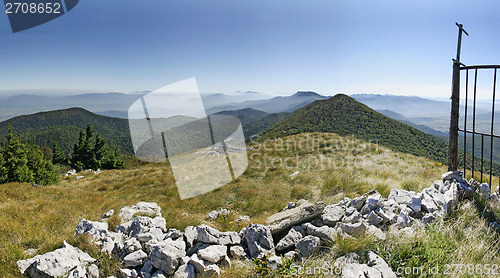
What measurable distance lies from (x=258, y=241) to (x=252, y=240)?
13cm

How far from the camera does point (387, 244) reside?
4.04 metres

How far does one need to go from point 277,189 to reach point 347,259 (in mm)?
7161

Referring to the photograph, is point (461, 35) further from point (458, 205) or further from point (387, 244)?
point (387, 244)

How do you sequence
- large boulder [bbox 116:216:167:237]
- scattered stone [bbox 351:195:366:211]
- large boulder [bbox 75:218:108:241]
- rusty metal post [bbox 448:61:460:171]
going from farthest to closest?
1. rusty metal post [bbox 448:61:460:171]
2. scattered stone [bbox 351:195:366:211]
3. large boulder [bbox 116:216:167:237]
4. large boulder [bbox 75:218:108:241]

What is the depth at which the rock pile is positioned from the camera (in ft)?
12.1

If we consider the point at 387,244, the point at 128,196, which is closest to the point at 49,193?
the point at 128,196

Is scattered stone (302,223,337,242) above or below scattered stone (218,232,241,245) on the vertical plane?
above

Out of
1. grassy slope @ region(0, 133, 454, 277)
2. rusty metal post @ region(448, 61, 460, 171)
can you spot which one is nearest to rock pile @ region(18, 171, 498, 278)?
grassy slope @ region(0, 133, 454, 277)

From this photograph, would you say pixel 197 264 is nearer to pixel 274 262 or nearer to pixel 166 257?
pixel 166 257

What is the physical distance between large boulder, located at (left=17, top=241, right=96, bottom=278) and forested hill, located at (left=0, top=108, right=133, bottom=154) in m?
116

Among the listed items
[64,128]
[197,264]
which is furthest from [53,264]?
[64,128]

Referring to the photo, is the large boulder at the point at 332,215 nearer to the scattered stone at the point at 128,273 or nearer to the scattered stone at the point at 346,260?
the scattered stone at the point at 346,260

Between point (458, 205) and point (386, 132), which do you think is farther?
point (386, 132)

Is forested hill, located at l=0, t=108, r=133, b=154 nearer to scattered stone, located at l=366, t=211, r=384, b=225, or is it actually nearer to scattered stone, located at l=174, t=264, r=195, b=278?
scattered stone, located at l=174, t=264, r=195, b=278
